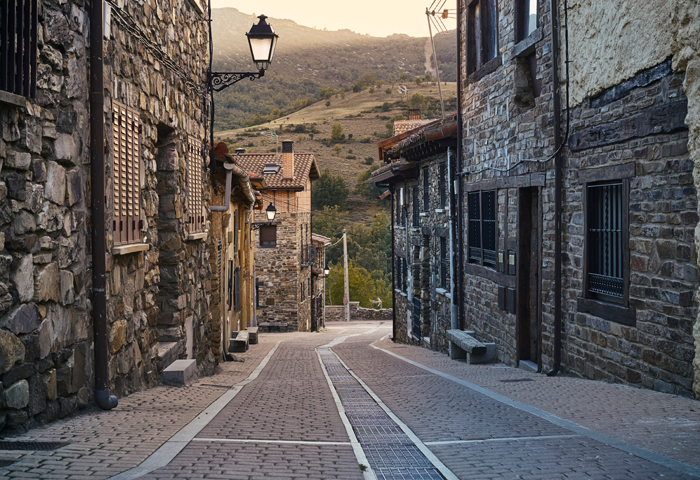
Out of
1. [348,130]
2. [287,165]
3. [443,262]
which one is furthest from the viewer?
[348,130]

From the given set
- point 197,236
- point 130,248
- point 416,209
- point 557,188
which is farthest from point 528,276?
point 416,209

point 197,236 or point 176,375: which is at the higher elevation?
point 197,236

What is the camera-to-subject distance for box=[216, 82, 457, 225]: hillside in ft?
210

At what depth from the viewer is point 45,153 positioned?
14.5 ft

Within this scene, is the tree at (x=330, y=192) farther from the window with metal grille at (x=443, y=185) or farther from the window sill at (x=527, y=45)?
the window sill at (x=527, y=45)

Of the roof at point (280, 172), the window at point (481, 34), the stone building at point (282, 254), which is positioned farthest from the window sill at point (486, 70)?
the roof at point (280, 172)

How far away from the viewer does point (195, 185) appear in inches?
368

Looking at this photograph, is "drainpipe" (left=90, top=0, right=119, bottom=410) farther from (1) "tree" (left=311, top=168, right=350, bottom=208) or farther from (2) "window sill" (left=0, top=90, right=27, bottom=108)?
(1) "tree" (left=311, top=168, right=350, bottom=208)

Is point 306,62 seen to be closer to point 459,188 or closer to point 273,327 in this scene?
point 273,327

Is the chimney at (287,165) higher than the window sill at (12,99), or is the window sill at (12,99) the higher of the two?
the chimney at (287,165)

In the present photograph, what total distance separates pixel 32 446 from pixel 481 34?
10.5 meters

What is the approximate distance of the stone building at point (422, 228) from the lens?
47.8 ft

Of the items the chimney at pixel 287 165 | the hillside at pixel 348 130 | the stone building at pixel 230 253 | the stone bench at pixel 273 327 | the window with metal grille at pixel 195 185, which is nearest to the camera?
the window with metal grille at pixel 195 185

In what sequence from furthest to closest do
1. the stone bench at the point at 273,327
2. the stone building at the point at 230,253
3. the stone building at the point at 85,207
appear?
the stone bench at the point at 273,327 → the stone building at the point at 230,253 → the stone building at the point at 85,207
